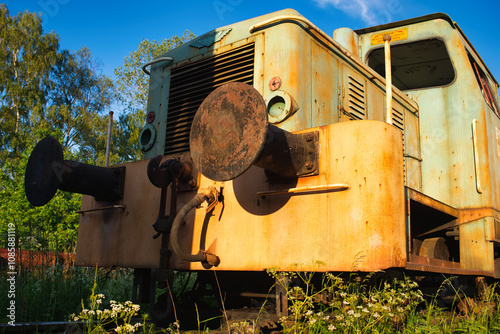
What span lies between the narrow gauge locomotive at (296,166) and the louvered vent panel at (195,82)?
0.5 inches

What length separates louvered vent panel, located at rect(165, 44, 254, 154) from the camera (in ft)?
11.0

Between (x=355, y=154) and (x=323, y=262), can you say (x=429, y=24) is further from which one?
(x=323, y=262)

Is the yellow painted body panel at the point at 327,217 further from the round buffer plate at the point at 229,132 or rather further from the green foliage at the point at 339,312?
the round buffer plate at the point at 229,132

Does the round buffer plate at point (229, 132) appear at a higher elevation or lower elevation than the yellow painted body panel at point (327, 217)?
higher

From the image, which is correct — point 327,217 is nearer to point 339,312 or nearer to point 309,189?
point 309,189

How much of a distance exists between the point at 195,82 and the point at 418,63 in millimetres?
2883

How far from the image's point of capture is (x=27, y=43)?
64.7ft

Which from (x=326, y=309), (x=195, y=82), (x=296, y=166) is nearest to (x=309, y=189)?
(x=296, y=166)

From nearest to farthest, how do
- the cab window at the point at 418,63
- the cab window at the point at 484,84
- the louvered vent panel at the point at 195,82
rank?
1. the louvered vent panel at the point at 195,82
2. the cab window at the point at 484,84
3. the cab window at the point at 418,63

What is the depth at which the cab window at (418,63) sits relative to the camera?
4840 millimetres

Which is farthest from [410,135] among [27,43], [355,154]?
[27,43]

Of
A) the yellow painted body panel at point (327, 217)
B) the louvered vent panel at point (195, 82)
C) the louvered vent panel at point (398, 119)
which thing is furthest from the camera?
the louvered vent panel at point (398, 119)

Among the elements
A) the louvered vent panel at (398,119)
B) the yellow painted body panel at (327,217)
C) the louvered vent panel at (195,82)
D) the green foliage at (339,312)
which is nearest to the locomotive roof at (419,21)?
the louvered vent panel at (398,119)

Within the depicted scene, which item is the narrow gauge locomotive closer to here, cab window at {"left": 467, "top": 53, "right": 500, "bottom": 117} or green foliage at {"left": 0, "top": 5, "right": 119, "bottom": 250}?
cab window at {"left": 467, "top": 53, "right": 500, "bottom": 117}
